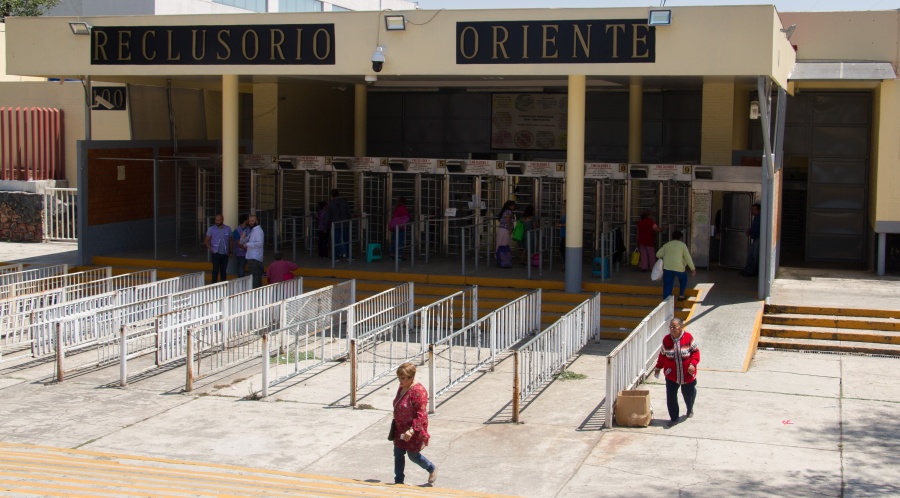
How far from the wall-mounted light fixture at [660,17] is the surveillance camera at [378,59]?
4.81 m

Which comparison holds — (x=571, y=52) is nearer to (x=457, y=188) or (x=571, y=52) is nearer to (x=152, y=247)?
(x=457, y=188)

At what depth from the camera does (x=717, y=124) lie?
78.1ft

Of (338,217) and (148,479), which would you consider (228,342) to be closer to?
(148,479)

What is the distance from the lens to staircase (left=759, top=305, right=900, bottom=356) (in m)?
17.6

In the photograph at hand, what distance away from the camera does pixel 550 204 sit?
25.0 m

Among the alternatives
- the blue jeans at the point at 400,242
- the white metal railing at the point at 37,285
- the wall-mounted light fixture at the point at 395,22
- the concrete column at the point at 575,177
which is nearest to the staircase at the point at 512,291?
the concrete column at the point at 575,177

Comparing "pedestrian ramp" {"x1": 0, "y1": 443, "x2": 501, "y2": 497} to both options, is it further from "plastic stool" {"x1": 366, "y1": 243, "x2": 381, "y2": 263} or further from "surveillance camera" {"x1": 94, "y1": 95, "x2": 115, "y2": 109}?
"surveillance camera" {"x1": 94, "y1": 95, "x2": 115, "y2": 109}

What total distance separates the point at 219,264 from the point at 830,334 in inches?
444

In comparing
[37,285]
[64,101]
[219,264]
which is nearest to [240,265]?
[219,264]

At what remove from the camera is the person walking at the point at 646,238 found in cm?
2197

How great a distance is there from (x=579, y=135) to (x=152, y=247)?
36.3ft

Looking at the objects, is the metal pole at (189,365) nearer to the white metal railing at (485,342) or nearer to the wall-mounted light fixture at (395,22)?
the white metal railing at (485,342)

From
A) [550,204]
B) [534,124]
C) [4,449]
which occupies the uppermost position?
[534,124]

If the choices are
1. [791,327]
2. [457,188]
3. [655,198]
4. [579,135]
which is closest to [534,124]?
[457,188]
